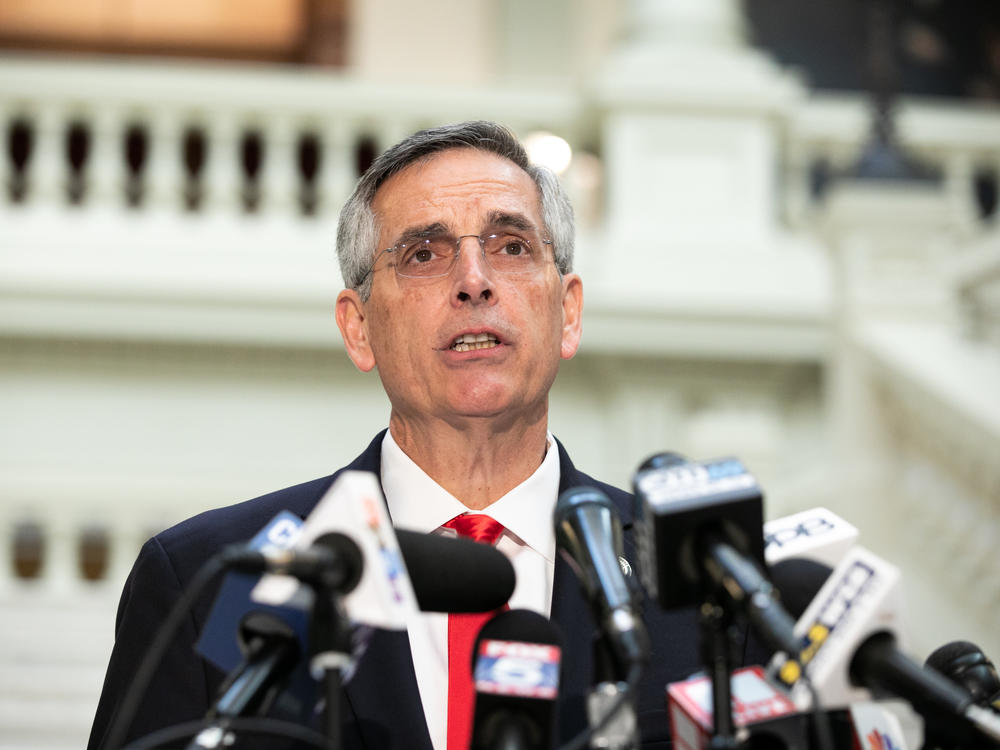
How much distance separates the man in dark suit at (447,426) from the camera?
212 centimetres

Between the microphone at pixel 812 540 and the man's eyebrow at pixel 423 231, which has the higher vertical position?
the man's eyebrow at pixel 423 231

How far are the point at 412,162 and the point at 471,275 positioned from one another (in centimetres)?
31

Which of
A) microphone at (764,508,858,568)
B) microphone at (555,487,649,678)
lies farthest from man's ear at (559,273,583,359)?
microphone at (555,487,649,678)

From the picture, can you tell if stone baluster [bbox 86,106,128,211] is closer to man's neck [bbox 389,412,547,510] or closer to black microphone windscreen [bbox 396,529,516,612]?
man's neck [bbox 389,412,547,510]

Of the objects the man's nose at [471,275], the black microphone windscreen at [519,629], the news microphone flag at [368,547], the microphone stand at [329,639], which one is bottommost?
the black microphone windscreen at [519,629]

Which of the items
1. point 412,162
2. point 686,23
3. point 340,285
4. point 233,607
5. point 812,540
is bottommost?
point 340,285

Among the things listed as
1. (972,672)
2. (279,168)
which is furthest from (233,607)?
(279,168)

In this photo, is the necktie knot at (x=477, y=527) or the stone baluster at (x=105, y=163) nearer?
the necktie knot at (x=477, y=527)

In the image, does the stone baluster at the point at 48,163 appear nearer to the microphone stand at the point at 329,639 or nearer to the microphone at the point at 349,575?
the microphone at the point at 349,575

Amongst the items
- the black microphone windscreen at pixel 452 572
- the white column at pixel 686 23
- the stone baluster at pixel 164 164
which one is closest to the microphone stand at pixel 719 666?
the black microphone windscreen at pixel 452 572

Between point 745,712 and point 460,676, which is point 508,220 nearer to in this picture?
point 460,676

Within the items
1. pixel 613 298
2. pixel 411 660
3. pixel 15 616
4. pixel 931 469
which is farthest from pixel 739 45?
pixel 411 660

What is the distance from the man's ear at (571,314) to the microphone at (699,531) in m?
1.21

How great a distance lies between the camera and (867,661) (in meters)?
1.45
